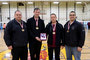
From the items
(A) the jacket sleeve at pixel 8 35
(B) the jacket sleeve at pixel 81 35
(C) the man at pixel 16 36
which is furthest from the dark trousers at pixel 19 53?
(B) the jacket sleeve at pixel 81 35

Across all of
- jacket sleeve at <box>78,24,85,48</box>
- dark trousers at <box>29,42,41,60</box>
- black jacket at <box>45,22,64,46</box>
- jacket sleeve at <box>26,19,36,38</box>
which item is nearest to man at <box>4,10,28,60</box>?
jacket sleeve at <box>26,19,36,38</box>

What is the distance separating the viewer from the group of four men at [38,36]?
2973mm

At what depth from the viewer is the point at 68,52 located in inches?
126

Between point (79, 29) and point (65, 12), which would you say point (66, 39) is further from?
point (65, 12)

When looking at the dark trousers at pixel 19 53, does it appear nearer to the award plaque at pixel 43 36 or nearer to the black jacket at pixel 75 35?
the award plaque at pixel 43 36

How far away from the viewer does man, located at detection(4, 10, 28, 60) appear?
295 cm

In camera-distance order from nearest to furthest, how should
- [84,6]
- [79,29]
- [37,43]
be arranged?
[79,29] → [37,43] → [84,6]

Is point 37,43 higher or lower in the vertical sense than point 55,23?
lower

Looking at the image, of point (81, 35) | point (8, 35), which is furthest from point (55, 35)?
point (8, 35)

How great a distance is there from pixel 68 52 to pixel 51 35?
2.27ft

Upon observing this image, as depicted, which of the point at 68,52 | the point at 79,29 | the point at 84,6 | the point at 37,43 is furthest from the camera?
the point at 84,6

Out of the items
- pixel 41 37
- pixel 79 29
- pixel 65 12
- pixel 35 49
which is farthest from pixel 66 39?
pixel 65 12

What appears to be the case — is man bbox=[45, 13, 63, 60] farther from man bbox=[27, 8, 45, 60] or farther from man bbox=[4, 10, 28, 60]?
man bbox=[4, 10, 28, 60]

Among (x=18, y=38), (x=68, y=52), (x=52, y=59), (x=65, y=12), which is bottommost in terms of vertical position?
(x=52, y=59)
